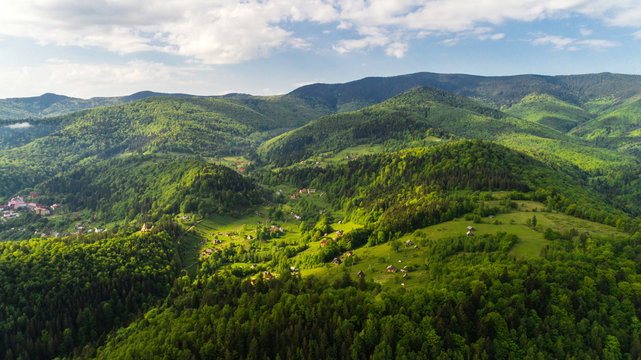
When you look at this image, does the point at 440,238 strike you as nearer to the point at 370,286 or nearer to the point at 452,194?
the point at 370,286

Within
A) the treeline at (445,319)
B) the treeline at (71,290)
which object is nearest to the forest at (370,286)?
the treeline at (445,319)

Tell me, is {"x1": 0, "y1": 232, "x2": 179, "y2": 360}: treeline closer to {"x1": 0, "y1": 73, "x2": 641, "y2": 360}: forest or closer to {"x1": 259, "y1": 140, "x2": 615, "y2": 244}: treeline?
{"x1": 0, "y1": 73, "x2": 641, "y2": 360}: forest

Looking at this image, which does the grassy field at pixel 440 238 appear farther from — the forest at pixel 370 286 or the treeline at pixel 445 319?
the treeline at pixel 445 319

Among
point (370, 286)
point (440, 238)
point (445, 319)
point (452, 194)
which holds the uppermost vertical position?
point (452, 194)

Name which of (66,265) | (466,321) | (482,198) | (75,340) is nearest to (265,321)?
(466,321)

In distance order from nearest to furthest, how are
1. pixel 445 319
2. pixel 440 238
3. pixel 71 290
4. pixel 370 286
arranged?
1. pixel 445 319
2. pixel 370 286
3. pixel 71 290
4. pixel 440 238

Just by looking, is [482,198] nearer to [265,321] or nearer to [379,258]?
[379,258]

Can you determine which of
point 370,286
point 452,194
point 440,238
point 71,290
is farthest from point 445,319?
point 71,290

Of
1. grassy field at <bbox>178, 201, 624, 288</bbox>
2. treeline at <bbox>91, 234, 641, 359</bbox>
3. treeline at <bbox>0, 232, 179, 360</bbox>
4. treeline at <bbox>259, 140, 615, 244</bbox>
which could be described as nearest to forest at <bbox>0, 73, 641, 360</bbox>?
treeline at <bbox>91, 234, 641, 359</bbox>
